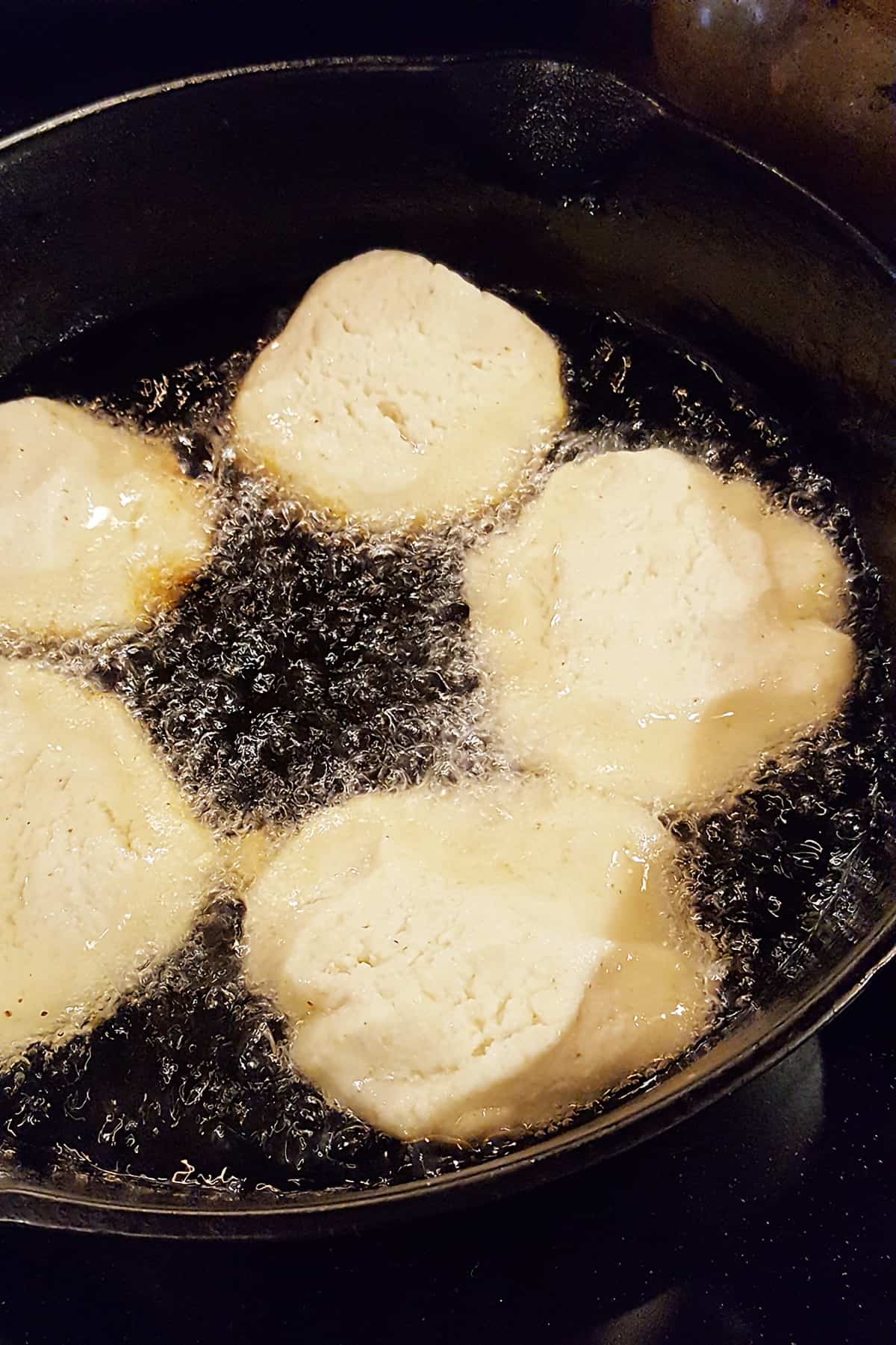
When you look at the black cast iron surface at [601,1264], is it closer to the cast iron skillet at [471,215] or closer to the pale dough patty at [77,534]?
the cast iron skillet at [471,215]

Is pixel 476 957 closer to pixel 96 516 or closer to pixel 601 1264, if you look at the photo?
pixel 601 1264

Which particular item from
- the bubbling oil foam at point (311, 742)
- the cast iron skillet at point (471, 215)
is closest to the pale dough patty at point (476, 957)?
the bubbling oil foam at point (311, 742)

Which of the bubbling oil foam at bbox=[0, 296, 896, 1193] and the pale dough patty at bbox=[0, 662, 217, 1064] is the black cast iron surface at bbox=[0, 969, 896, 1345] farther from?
the pale dough patty at bbox=[0, 662, 217, 1064]

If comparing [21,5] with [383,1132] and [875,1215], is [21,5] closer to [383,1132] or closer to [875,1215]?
[383,1132]

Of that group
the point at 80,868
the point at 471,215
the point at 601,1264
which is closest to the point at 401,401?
the point at 471,215

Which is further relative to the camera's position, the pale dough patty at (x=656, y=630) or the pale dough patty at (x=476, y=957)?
the pale dough patty at (x=656, y=630)
